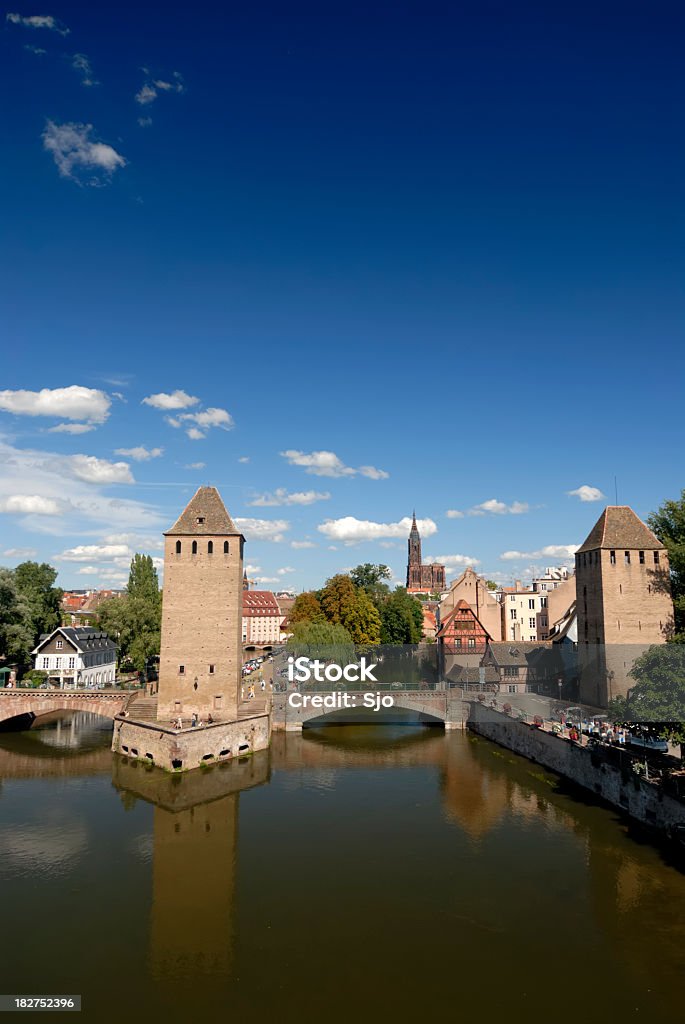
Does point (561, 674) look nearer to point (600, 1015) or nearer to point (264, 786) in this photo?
point (264, 786)

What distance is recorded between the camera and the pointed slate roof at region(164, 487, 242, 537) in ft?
148

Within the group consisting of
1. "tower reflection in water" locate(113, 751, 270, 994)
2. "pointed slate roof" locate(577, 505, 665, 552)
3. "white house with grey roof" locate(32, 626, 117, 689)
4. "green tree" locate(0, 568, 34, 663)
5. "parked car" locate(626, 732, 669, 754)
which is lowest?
"tower reflection in water" locate(113, 751, 270, 994)

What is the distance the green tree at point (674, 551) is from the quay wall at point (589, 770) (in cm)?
950

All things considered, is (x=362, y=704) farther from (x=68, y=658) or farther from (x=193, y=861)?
(x=68, y=658)

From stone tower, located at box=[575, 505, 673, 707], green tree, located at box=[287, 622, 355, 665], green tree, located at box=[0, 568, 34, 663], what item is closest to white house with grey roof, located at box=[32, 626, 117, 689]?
green tree, located at box=[0, 568, 34, 663]

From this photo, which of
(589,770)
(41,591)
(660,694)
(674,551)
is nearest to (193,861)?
(589,770)

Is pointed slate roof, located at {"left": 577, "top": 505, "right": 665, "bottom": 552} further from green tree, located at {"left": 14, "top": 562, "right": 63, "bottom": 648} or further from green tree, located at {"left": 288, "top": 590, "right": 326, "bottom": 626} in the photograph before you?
green tree, located at {"left": 14, "top": 562, "right": 63, "bottom": 648}

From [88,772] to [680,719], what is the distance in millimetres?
33354

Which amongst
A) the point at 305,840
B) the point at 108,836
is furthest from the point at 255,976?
the point at 108,836

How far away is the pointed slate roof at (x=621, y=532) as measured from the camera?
43.8 m

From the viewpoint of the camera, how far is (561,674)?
52.0 meters

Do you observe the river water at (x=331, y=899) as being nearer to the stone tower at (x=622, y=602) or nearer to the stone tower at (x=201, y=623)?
the stone tower at (x=201, y=623)

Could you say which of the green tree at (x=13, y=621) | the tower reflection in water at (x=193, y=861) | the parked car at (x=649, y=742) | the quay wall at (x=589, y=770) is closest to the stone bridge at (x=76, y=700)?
the tower reflection in water at (x=193, y=861)

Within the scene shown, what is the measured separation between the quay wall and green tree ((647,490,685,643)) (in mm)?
9495
